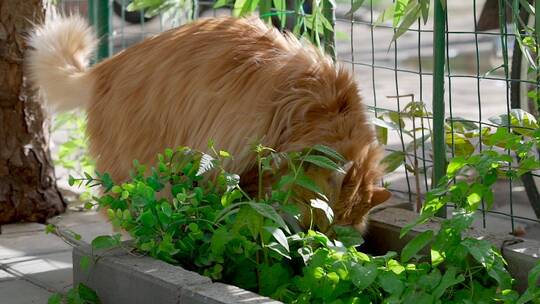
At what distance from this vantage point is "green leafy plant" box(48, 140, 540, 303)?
9.15 ft

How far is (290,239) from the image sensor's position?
9.71ft

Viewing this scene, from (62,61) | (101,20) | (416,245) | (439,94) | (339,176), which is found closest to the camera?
(416,245)

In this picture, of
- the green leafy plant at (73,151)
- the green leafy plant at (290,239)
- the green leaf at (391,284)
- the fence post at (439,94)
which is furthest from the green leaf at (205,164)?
the green leafy plant at (73,151)

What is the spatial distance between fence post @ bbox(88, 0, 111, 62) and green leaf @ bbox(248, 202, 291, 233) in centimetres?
317

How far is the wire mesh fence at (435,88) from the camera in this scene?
3.58 metres

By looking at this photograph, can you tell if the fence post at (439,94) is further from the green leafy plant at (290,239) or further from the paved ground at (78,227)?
the green leafy plant at (290,239)

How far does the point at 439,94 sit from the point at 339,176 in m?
0.56

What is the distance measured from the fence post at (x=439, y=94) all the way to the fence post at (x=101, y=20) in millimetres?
2772

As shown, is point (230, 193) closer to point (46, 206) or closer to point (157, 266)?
point (157, 266)

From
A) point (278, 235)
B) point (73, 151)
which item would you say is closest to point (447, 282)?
point (278, 235)

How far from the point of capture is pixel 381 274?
282 centimetres

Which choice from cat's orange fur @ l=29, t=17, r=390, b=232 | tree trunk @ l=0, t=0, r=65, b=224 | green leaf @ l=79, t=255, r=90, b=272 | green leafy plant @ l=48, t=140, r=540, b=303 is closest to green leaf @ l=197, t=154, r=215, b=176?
green leafy plant @ l=48, t=140, r=540, b=303

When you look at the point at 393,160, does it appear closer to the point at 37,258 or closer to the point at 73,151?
the point at 37,258

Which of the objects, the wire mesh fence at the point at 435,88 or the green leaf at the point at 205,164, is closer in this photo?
the green leaf at the point at 205,164
